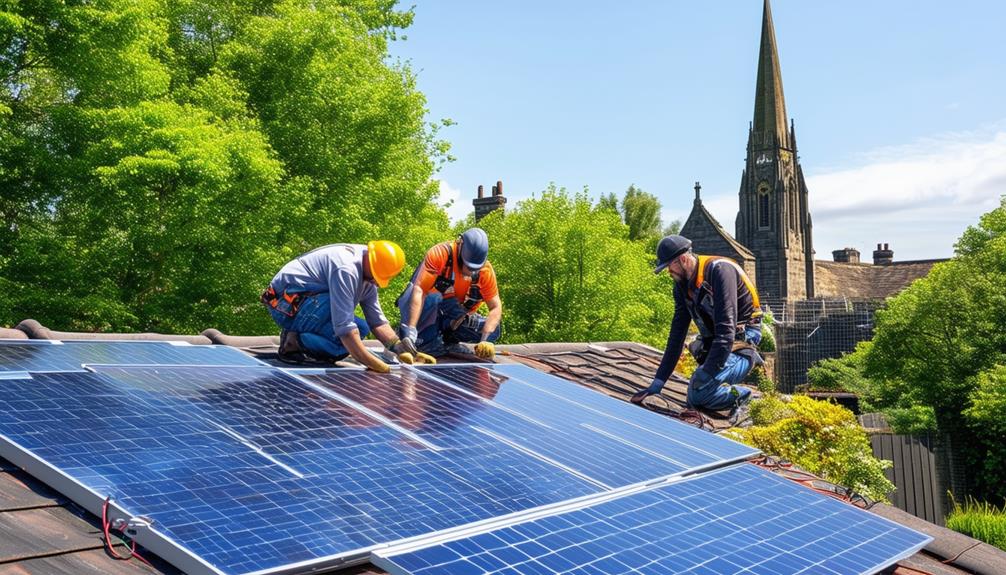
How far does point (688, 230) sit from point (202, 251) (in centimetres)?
6425

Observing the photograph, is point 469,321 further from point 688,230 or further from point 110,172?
point 688,230

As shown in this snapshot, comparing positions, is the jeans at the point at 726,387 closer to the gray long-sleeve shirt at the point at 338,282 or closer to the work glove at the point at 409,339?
the work glove at the point at 409,339

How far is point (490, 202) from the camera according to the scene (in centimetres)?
5328

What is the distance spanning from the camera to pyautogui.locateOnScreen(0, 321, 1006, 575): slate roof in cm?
302

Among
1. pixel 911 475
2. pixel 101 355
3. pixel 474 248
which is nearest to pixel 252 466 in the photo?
pixel 101 355

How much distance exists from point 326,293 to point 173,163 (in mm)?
13379

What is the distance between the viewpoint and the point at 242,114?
971 inches

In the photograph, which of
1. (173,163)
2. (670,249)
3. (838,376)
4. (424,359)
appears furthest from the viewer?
(838,376)

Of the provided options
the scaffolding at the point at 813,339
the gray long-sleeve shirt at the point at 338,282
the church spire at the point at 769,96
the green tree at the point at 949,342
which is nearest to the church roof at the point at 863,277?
the church spire at the point at 769,96

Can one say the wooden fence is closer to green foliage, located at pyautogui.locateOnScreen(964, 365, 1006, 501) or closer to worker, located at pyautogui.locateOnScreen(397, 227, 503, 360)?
worker, located at pyautogui.locateOnScreen(397, 227, 503, 360)

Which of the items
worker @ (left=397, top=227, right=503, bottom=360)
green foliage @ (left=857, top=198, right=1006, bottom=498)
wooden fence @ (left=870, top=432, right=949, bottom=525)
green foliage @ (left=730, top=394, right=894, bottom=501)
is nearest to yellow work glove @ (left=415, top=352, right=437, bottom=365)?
worker @ (left=397, top=227, right=503, bottom=360)

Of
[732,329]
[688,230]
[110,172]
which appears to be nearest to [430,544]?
[732,329]

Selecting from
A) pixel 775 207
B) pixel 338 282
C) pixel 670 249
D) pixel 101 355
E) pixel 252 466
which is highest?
pixel 775 207

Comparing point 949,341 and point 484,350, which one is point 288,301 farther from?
point 949,341
